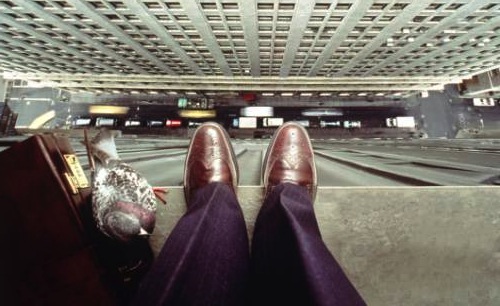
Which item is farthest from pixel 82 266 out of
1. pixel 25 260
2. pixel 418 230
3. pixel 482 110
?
pixel 482 110

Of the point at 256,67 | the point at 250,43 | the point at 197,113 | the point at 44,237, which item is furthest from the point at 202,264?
the point at 256,67

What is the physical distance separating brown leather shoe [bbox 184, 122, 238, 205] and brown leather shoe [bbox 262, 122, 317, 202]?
222 millimetres

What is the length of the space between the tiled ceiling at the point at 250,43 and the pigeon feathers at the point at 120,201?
20331 mm

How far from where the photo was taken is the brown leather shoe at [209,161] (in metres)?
1.51

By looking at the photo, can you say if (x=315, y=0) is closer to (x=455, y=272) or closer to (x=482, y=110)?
(x=455, y=272)

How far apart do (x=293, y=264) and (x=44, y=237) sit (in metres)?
0.88

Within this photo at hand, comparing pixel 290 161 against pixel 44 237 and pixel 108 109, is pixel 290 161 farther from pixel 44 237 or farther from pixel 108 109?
pixel 108 109

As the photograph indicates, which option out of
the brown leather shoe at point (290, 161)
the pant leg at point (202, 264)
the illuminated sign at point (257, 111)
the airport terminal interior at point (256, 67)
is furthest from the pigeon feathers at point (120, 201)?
the illuminated sign at point (257, 111)

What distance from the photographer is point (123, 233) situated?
3.07 feet

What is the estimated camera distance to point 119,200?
98cm

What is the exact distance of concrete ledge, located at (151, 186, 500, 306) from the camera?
1436 millimetres

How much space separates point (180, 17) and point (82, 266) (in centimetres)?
2412

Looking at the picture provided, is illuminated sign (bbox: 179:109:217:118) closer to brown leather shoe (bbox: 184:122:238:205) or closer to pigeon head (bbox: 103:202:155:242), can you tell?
brown leather shoe (bbox: 184:122:238:205)

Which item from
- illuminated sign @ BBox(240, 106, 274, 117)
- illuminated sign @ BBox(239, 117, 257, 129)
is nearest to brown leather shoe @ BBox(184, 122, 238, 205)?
illuminated sign @ BBox(239, 117, 257, 129)
